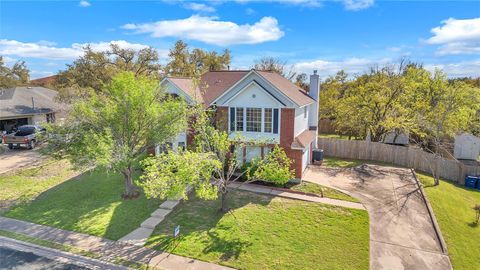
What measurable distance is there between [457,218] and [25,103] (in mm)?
44819

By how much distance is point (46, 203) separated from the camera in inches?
623

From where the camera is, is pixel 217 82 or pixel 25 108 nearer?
pixel 217 82

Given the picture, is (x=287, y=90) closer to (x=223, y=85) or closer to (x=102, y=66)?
(x=223, y=85)

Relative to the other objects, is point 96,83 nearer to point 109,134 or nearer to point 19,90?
point 19,90

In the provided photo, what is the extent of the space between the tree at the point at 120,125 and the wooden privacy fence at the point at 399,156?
1621 cm

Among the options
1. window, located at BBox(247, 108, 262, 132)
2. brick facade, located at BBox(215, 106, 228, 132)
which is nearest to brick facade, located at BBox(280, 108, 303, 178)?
window, located at BBox(247, 108, 262, 132)

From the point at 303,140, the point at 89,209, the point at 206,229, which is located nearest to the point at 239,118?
the point at 303,140

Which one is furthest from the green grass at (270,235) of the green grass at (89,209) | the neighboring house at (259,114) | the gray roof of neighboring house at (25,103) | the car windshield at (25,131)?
the gray roof of neighboring house at (25,103)

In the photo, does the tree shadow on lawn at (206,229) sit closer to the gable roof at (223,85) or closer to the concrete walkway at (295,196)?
the concrete walkway at (295,196)

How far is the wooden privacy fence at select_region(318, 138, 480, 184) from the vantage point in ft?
68.0

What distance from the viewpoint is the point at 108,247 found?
1161 centimetres

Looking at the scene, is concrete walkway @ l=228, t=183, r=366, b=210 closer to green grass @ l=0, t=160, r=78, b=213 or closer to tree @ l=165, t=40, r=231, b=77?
green grass @ l=0, t=160, r=78, b=213

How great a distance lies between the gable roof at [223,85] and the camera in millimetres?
A: 19859

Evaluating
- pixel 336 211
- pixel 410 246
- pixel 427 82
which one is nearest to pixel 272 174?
pixel 336 211
